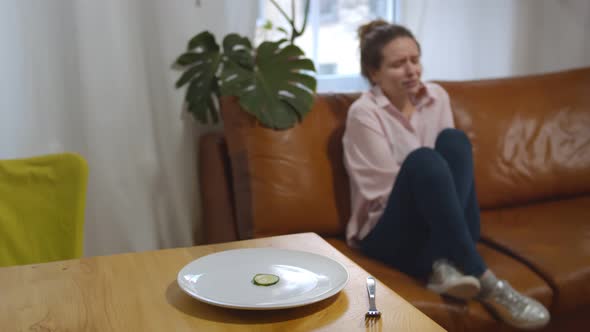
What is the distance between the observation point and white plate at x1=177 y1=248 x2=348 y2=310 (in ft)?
2.91

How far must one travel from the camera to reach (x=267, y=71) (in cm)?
233

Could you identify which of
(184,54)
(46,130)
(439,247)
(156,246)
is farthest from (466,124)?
(46,130)

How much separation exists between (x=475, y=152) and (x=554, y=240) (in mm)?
478

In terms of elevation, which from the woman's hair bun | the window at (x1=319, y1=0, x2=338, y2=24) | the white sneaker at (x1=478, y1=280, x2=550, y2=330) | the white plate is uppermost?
the window at (x1=319, y1=0, x2=338, y2=24)

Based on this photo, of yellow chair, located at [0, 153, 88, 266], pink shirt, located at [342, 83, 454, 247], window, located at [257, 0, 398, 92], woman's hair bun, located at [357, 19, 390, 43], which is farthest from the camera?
window, located at [257, 0, 398, 92]

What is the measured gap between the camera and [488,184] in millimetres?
2393

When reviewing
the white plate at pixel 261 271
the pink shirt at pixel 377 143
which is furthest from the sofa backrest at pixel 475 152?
the white plate at pixel 261 271

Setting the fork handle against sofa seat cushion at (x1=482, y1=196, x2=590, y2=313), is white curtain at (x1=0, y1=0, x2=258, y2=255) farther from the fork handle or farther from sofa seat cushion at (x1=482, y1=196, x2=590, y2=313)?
the fork handle

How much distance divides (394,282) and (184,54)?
1166mm

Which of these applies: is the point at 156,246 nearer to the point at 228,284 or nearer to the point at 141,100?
the point at 141,100

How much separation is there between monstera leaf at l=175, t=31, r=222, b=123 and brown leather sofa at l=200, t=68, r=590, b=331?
12 centimetres

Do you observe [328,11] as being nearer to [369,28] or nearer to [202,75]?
[369,28]

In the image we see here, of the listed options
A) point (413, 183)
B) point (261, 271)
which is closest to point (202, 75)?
point (413, 183)

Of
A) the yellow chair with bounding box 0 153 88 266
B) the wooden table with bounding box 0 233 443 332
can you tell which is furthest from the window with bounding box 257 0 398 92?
the wooden table with bounding box 0 233 443 332
